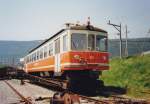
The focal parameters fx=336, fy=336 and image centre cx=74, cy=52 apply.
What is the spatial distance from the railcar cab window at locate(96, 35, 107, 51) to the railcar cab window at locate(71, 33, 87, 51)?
735mm

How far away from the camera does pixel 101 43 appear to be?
56.2 feet

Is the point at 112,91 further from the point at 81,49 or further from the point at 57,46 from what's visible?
the point at 57,46

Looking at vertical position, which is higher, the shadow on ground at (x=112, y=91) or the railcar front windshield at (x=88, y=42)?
the railcar front windshield at (x=88, y=42)

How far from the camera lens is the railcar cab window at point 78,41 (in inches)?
638

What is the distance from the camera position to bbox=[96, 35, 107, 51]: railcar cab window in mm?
16906

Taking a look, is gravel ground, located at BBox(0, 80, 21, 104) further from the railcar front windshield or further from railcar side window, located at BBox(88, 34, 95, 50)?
railcar side window, located at BBox(88, 34, 95, 50)

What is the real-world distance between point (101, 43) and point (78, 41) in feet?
4.51

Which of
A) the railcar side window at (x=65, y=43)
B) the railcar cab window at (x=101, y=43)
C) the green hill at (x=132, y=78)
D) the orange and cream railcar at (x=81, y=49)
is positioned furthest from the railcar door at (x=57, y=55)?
the green hill at (x=132, y=78)

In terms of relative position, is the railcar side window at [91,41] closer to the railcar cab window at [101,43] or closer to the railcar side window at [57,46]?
the railcar cab window at [101,43]

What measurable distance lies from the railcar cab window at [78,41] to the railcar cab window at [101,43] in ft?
2.41

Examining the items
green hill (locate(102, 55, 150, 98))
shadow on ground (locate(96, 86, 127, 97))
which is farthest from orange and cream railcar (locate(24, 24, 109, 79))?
green hill (locate(102, 55, 150, 98))

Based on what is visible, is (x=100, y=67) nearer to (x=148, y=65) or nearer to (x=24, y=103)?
(x=24, y=103)

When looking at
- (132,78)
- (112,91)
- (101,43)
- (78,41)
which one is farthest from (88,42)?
(132,78)

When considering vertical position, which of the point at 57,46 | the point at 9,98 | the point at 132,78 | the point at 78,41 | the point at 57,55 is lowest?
the point at 9,98
